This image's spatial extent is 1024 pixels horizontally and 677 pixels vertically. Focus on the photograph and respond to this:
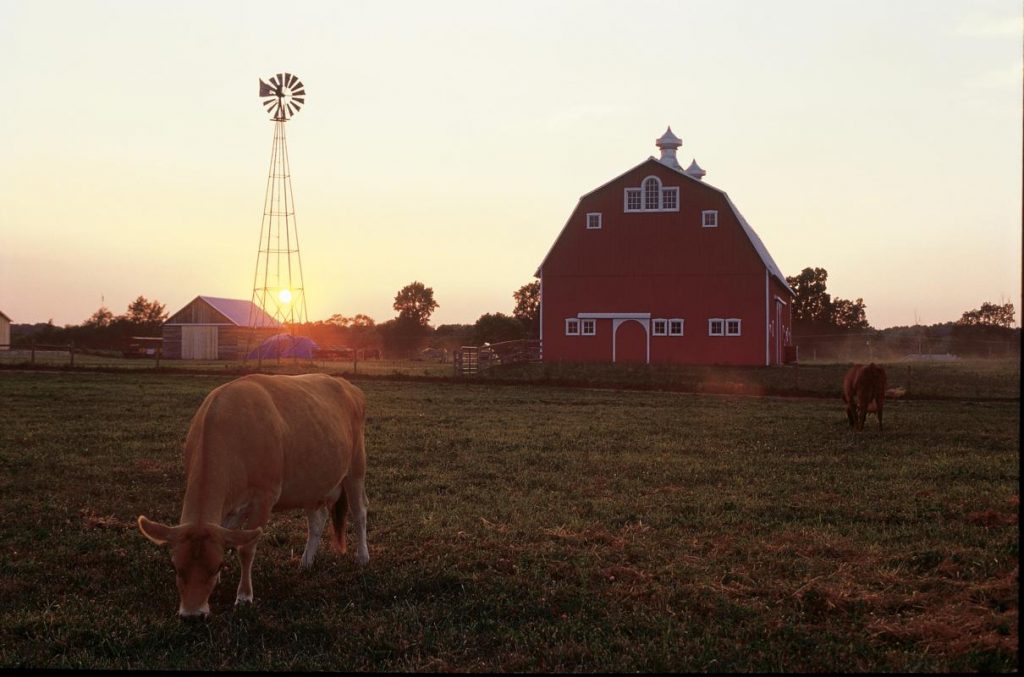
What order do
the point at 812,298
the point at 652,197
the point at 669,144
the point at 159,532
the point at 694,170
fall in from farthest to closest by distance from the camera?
the point at 812,298
the point at 694,170
the point at 669,144
the point at 652,197
the point at 159,532

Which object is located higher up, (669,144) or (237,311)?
(669,144)

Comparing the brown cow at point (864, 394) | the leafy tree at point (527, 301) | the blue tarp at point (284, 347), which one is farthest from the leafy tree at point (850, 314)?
the brown cow at point (864, 394)

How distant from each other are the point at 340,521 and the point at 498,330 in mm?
58049

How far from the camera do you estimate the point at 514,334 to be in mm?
65562

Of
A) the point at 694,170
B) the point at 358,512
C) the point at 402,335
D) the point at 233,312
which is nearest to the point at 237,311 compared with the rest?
the point at 233,312

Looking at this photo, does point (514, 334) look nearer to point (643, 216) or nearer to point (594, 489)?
point (643, 216)

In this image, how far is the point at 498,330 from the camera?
215 feet

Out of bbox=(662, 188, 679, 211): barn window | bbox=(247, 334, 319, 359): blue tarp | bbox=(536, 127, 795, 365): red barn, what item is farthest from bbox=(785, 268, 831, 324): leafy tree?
bbox=(247, 334, 319, 359): blue tarp

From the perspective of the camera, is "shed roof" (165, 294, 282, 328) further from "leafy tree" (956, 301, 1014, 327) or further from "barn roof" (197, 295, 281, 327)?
"leafy tree" (956, 301, 1014, 327)

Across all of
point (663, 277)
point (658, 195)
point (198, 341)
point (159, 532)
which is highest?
point (658, 195)

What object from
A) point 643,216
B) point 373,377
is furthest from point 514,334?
point 373,377

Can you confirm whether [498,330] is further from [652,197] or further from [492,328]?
[652,197]

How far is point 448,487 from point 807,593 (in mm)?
5221

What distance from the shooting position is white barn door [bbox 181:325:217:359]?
69125 millimetres
